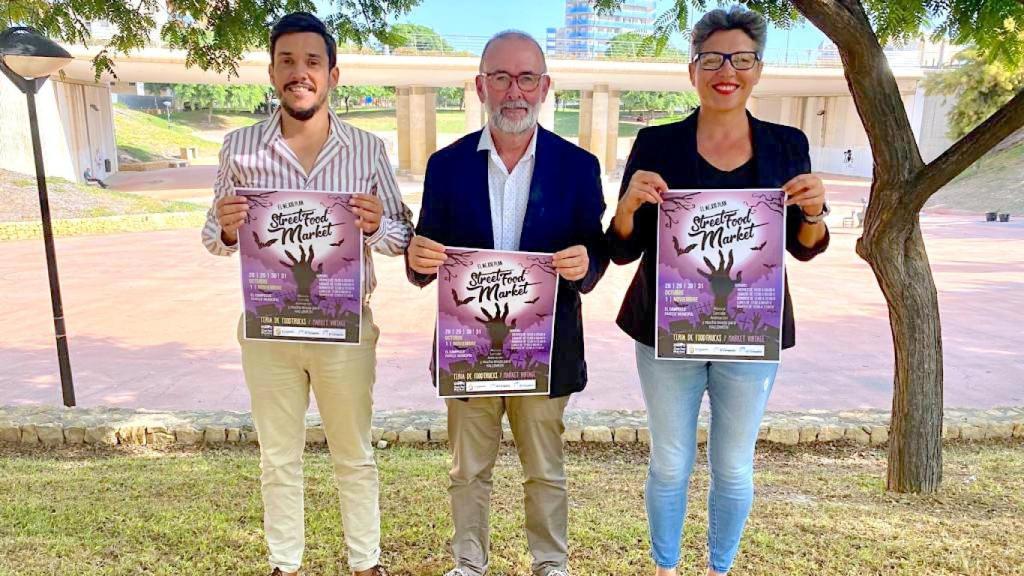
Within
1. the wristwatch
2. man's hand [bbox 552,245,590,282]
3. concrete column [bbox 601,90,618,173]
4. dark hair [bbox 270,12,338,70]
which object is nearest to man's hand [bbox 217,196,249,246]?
dark hair [bbox 270,12,338,70]

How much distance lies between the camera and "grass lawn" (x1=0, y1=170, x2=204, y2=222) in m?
19.1

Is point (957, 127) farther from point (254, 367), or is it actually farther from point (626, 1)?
point (254, 367)

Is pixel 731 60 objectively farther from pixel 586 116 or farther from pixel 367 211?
pixel 586 116

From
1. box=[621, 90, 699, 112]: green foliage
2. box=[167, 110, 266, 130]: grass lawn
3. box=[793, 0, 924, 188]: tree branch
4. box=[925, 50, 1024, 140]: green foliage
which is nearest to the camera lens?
box=[793, 0, 924, 188]: tree branch

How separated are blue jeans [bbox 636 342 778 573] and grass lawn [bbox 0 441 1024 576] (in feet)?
1.91

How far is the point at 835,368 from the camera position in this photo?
8359 mm

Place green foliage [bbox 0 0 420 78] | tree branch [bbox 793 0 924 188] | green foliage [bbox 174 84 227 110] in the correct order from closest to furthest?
1. tree branch [bbox 793 0 924 188]
2. green foliage [bbox 0 0 420 78]
3. green foliage [bbox 174 84 227 110]

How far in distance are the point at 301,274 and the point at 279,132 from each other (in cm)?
56

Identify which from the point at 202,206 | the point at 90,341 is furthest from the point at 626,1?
the point at 202,206

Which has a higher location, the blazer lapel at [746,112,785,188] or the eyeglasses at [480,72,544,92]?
the eyeglasses at [480,72,544,92]

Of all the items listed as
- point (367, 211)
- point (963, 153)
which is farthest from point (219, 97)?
point (963, 153)

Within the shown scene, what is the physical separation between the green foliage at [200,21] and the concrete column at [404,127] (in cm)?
3184

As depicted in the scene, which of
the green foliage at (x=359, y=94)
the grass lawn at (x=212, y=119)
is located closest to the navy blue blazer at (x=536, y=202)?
the grass lawn at (x=212, y=119)

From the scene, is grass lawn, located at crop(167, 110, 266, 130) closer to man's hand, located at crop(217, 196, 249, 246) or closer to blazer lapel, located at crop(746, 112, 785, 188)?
man's hand, located at crop(217, 196, 249, 246)
